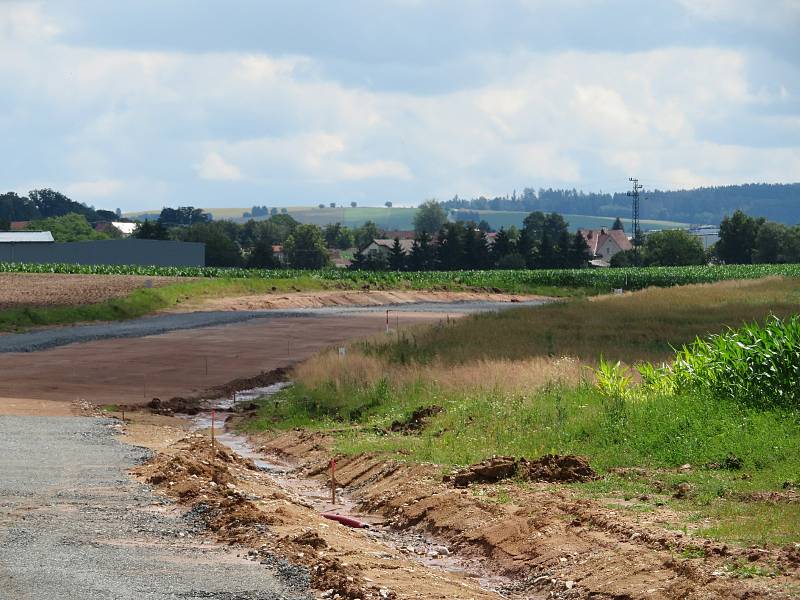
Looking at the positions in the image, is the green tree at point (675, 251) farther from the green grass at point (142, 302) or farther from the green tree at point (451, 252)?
the green grass at point (142, 302)

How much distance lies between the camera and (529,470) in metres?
19.2

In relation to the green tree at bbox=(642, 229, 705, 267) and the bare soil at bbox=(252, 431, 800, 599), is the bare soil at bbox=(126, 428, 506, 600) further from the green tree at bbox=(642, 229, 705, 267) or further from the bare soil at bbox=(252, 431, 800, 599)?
A: the green tree at bbox=(642, 229, 705, 267)

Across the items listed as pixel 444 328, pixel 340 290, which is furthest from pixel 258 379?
pixel 340 290

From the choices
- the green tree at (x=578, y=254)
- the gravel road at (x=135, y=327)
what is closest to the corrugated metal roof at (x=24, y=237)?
the green tree at (x=578, y=254)

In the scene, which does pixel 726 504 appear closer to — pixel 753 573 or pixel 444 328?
pixel 753 573

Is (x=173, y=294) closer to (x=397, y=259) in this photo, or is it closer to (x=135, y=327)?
(x=135, y=327)

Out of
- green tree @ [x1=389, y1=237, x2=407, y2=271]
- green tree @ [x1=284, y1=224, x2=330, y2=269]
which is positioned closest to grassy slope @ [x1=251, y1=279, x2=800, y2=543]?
green tree @ [x1=389, y1=237, x2=407, y2=271]

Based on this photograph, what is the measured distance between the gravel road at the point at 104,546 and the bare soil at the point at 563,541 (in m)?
3.31

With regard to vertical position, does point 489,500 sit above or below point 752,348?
below

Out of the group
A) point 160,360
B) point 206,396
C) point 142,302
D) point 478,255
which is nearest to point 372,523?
point 206,396

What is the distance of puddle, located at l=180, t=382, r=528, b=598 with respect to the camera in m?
15.6

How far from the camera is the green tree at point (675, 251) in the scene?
189 m

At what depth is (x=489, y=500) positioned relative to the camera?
17.9 m

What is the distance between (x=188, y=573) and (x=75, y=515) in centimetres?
358
